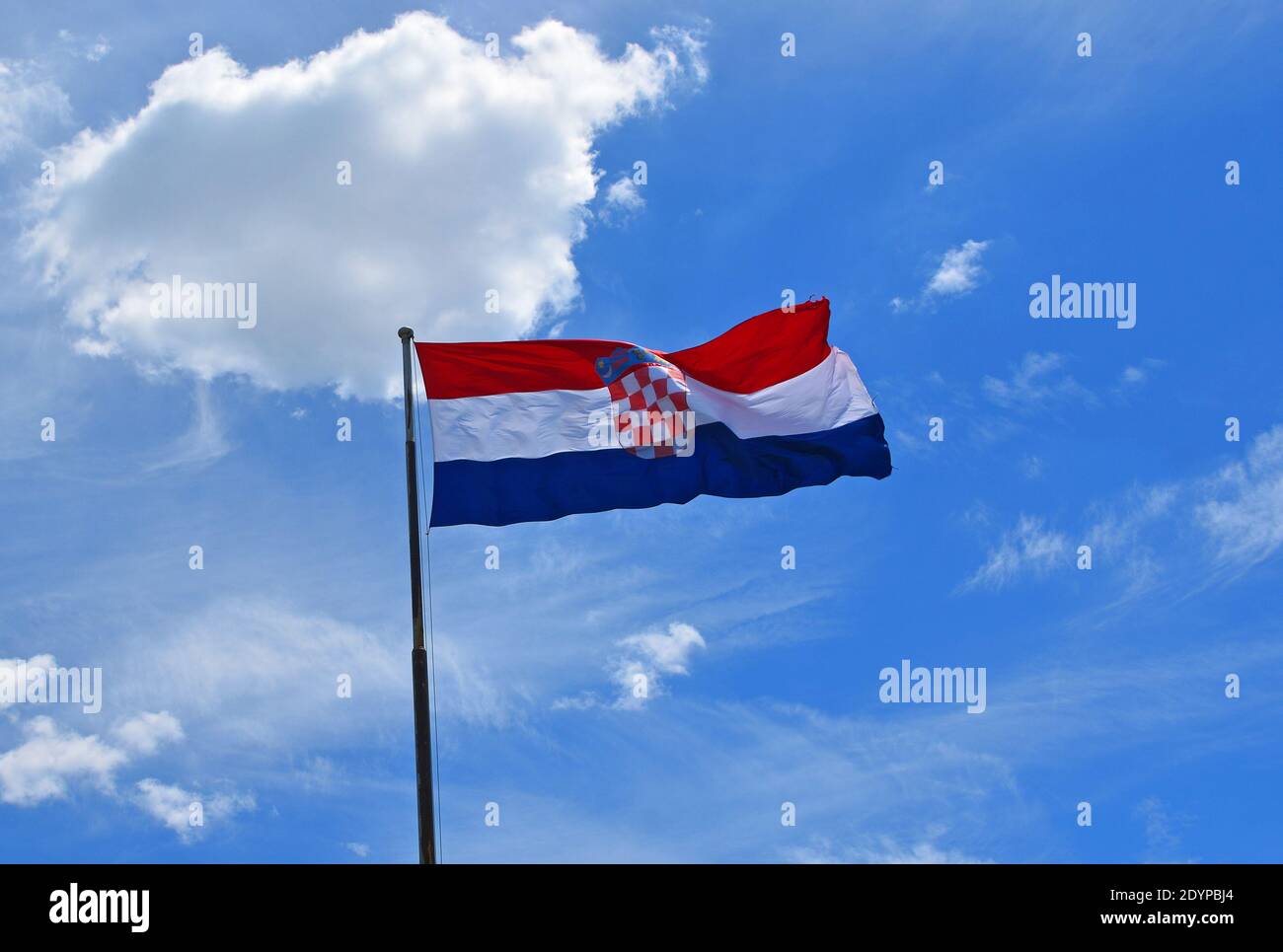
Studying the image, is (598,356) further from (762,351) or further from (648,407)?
(762,351)

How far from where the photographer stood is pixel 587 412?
2308 centimetres

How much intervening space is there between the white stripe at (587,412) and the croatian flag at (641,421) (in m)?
0.02

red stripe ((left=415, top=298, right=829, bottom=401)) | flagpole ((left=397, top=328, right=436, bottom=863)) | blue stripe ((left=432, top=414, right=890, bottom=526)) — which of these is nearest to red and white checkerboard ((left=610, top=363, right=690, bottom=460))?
blue stripe ((left=432, top=414, right=890, bottom=526))

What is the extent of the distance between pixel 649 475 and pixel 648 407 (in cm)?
119

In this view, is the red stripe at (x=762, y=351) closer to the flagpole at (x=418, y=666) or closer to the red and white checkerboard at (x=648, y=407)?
the red and white checkerboard at (x=648, y=407)

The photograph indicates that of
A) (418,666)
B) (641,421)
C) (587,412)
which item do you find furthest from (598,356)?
Answer: (418,666)

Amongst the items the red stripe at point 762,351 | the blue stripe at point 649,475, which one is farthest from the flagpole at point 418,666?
the red stripe at point 762,351

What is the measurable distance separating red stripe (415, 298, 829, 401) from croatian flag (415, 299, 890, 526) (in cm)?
2

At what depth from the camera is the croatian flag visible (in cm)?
2195

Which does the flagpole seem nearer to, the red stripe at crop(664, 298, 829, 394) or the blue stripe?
the blue stripe

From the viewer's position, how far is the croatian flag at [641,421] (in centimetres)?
2195
